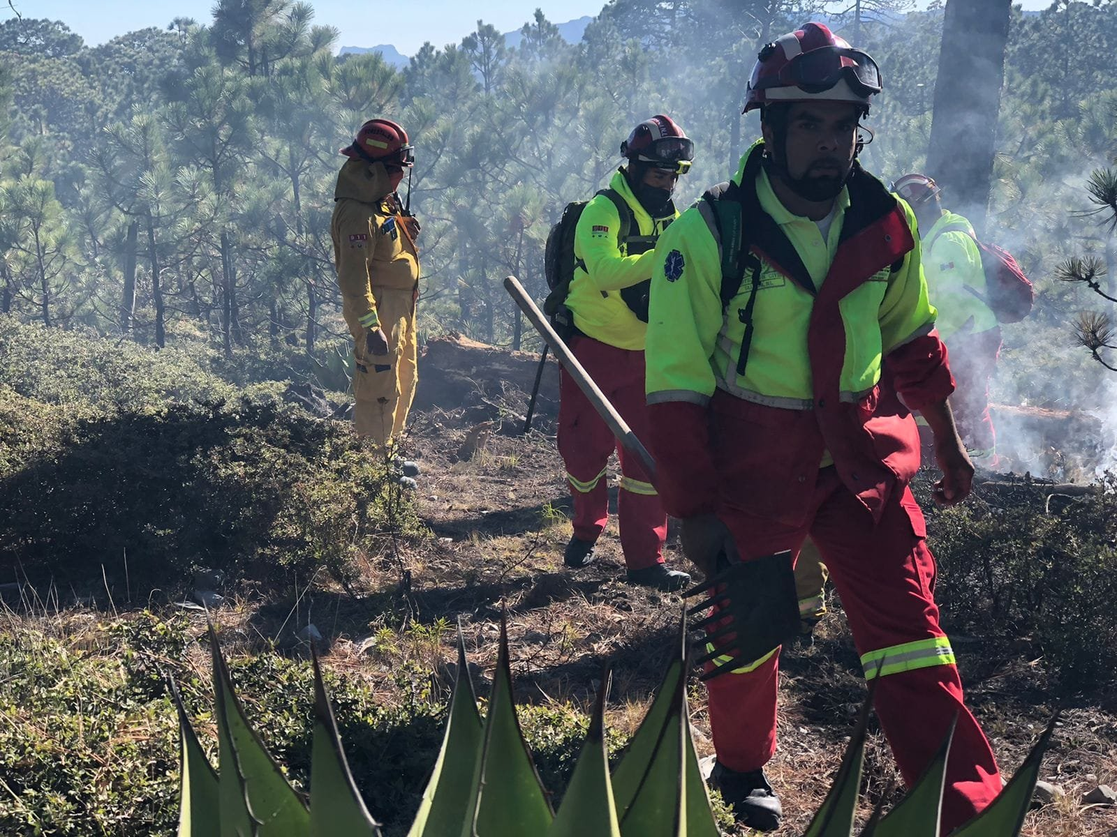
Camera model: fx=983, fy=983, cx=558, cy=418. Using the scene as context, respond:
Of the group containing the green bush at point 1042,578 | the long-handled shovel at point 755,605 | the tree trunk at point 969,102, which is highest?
the tree trunk at point 969,102

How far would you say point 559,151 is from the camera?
80.9ft

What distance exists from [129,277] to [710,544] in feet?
72.2

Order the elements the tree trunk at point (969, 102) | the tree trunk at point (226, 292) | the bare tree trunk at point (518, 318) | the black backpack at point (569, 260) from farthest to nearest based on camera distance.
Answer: the tree trunk at point (226, 292)
the bare tree trunk at point (518, 318)
the tree trunk at point (969, 102)
the black backpack at point (569, 260)

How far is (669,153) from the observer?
4.95 m

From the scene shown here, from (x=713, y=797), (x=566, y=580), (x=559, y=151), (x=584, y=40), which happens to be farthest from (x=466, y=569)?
(x=584, y=40)

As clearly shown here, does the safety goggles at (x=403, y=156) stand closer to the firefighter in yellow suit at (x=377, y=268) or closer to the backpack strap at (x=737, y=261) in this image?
the firefighter in yellow suit at (x=377, y=268)

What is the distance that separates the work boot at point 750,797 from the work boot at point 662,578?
2.10m

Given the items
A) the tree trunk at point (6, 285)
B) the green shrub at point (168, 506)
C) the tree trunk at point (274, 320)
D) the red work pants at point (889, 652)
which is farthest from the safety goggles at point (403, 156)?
the tree trunk at point (6, 285)

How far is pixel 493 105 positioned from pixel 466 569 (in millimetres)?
21221

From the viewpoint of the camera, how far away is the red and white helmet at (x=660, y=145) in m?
4.94

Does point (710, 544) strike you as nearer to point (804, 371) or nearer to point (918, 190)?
point (804, 371)

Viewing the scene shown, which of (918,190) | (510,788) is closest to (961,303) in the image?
(918,190)

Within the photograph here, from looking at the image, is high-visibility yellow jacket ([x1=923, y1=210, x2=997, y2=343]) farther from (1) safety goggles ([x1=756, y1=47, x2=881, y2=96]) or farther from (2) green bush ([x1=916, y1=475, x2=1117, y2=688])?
(1) safety goggles ([x1=756, y1=47, x2=881, y2=96])

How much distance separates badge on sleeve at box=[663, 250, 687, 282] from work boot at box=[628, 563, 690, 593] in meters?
2.72
